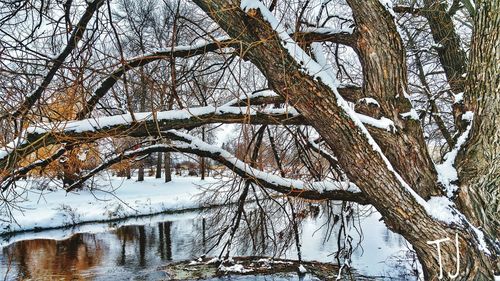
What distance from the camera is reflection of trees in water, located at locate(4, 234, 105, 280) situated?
9070 mm

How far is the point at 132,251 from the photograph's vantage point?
36.4 ft

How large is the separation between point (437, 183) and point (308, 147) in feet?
9.51

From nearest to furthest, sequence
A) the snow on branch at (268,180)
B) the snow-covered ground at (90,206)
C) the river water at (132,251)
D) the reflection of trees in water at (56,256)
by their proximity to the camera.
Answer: the snow on branch at (268,180)
the river water at (132,251)
the reflection of trees in water at (56,256)
the snow-covered ground at (90,206)

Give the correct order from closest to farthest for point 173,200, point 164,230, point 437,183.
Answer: point 437,183
point 164,230
point 173,200

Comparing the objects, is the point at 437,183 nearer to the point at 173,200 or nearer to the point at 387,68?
the point at 387,68

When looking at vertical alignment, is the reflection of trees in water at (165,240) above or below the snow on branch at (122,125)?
below

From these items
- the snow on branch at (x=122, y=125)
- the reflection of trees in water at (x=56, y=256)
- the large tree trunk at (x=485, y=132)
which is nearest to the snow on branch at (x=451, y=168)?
the large tree trunk at (x=485, y=132)

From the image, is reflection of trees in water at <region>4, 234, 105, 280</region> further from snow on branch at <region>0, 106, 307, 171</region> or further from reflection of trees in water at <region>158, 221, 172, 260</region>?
snow on branch at <region>0, 106, 307, 171</region>

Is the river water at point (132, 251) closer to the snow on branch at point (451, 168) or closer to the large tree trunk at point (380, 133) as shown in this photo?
the snow on branch at point (451, 168)

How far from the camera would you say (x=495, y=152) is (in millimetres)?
2816

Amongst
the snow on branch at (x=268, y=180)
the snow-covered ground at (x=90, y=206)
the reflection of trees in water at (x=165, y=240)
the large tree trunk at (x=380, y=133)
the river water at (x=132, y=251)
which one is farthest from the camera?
the snow-covered ground at (x=90, y=206)

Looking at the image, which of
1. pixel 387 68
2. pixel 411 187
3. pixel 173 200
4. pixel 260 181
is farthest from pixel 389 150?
pixel 173 200

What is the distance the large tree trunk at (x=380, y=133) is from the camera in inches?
107

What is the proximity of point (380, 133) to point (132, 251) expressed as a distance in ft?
31.1
